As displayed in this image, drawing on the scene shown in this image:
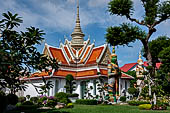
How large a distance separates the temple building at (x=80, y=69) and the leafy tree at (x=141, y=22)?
8.77 m

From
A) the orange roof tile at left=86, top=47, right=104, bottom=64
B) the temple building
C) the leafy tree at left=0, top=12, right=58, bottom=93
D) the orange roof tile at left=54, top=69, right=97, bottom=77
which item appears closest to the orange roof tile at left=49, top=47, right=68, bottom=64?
the temple building

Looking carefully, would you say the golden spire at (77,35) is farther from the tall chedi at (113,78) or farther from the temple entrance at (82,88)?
the tall chedi at (113,78)

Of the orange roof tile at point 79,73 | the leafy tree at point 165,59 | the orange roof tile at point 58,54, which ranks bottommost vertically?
the orange roof tile at point 79,73

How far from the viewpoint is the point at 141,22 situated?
1553 centimetres

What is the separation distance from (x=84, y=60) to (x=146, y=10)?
542 inches

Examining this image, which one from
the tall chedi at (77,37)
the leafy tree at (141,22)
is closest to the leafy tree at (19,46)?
the leafy tree at (141,22)

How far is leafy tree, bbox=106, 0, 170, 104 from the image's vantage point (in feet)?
49.7

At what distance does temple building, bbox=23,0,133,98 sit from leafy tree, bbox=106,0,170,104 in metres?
8.77

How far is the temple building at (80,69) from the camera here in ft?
83.9

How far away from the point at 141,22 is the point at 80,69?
13.8m

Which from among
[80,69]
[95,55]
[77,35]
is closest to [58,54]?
[80,69]

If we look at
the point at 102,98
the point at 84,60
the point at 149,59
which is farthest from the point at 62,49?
the point at 149,59

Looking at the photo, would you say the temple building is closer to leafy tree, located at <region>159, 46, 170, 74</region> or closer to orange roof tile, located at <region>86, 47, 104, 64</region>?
orange roof tile, located at <region>86, 47, 104, 64</region>

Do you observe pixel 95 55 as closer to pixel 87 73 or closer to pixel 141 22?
pixel 87 73
